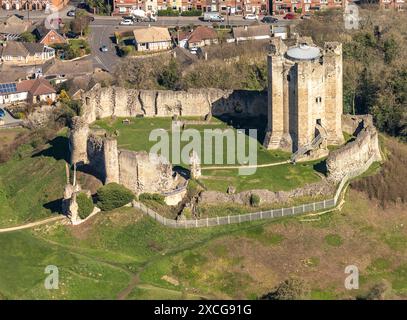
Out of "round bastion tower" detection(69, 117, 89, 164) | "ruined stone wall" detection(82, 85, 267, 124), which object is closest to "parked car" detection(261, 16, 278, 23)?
"ruined stone wall" detection(82, 85, 267, 124)

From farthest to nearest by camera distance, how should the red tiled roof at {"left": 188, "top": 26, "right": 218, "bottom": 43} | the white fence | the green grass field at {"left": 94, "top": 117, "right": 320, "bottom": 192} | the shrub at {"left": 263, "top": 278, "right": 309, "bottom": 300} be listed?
the red tiled roof at {"left": 188, "top": 26, "right": 218, "bottom": 43} < the green grass field at {"left": 94, "top": 117, "right": 320, "bottom": 192} < the white fence < the shrub at {"left": 263, "top": 278, "right": 309, "bottom": 300}

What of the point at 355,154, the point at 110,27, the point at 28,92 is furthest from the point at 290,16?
the point at 355,154

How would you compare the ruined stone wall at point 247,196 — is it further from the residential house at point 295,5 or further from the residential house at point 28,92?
the residential house at point 295,5

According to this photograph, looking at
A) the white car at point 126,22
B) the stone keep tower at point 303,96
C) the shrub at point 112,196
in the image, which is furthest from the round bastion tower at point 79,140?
the white car at point 126,22

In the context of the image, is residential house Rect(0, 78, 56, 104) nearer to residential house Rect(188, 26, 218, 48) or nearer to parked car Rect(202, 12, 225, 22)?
residential house Rect(188, 26, 218, 48)

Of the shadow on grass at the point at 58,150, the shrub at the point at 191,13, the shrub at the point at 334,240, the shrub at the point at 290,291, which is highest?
the shrub at the point at 191,13

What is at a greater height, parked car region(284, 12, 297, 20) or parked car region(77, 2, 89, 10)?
parked car region(77, 2, 89, 10)
